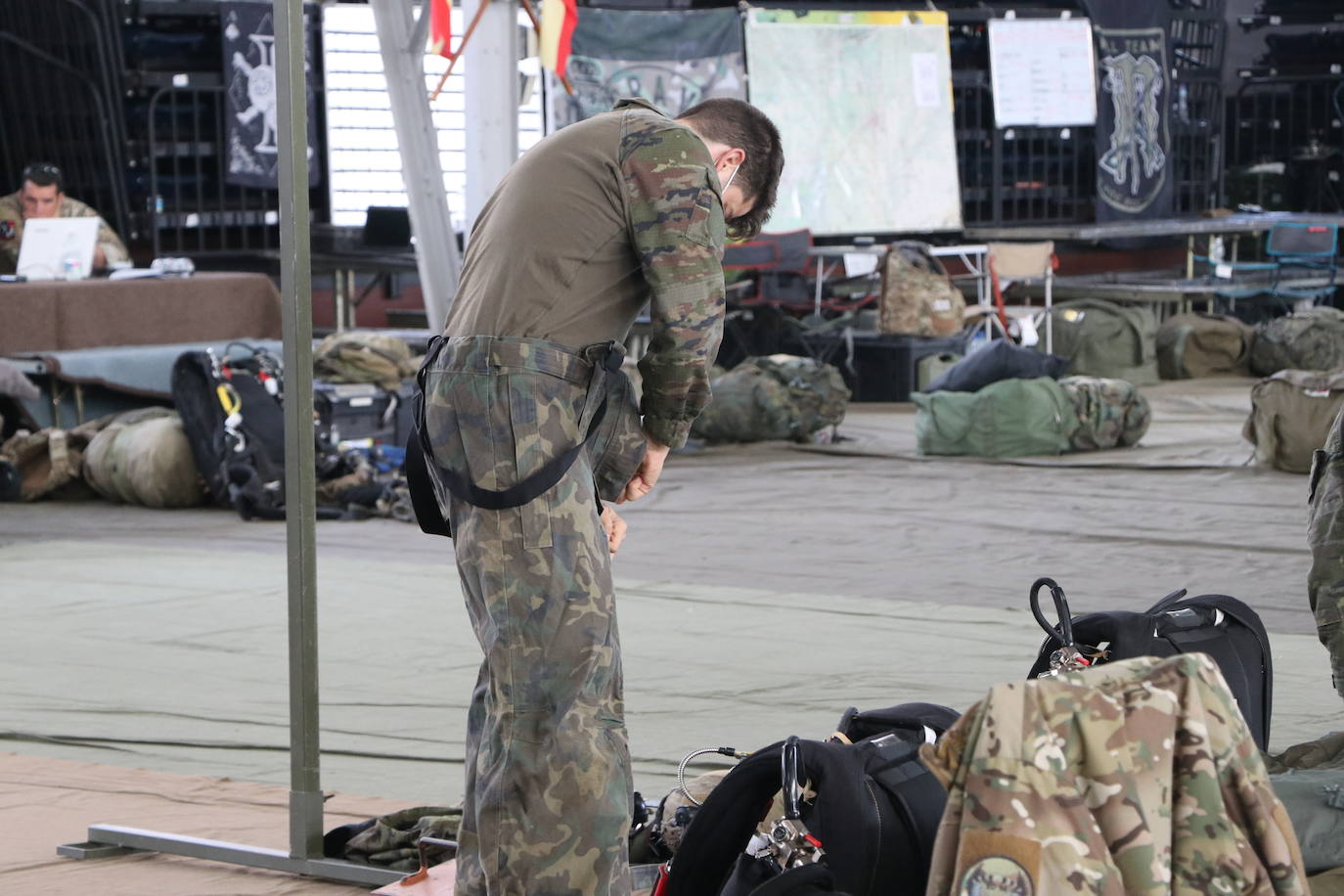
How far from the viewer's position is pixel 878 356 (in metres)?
11.6

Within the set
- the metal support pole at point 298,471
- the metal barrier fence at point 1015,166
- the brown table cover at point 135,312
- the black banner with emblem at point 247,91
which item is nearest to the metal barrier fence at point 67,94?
the black banner with emblem at point 247,91

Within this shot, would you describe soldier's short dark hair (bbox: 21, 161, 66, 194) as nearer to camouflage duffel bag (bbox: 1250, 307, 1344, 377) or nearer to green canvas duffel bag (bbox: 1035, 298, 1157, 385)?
green canvas duffel bag (bbox: 1035, 298, 1157, 385)

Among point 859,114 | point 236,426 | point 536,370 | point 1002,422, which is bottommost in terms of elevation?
point 1002,422

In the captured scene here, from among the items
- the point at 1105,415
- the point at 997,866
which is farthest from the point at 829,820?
the point at 1105,415

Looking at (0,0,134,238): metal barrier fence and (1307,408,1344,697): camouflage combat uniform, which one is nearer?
(1307,408,1344,697): camouflage combat uniform

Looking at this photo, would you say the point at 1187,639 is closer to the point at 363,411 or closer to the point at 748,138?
the point at 748,138

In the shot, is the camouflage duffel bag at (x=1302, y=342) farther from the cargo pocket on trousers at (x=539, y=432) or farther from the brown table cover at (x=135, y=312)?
the cargo pocket on trousers at (x=539, y=432)

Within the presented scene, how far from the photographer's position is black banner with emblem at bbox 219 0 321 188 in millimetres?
12422

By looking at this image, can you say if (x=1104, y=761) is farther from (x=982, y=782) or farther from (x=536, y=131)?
(x=536, y=131)

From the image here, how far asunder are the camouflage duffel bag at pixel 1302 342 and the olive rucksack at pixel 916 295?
2.46 m

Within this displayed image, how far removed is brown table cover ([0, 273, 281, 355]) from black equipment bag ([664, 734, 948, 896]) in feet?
24.5

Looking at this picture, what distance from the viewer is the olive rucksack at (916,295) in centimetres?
1116

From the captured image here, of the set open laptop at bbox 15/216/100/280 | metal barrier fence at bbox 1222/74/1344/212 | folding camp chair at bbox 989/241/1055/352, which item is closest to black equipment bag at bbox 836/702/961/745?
open laptop at bbox 15/216/100/280

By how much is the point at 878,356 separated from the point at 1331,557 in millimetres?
8542
